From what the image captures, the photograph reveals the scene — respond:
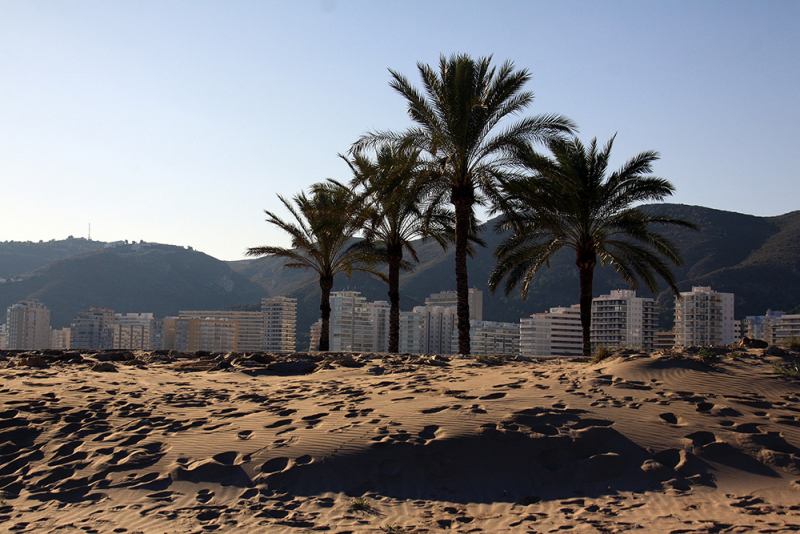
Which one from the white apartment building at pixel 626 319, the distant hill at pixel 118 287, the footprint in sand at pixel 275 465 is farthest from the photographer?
the distant hill at pixel 118 287

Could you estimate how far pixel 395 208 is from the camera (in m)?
19.2

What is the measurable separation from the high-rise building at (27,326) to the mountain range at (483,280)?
1686 cm

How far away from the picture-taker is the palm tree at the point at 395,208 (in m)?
15.6

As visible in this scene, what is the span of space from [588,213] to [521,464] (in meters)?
13.8

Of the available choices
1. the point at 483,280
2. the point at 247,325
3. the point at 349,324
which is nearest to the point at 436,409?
the point at 349,324

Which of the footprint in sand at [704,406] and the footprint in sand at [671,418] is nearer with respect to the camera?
the footprint in sand at [671,418]

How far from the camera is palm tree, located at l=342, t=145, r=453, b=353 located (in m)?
15.6

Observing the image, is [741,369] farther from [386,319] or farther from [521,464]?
[386,319]

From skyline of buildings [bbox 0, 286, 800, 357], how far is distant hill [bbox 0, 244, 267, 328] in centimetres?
1472

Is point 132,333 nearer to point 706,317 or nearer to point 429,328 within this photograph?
point 429,328

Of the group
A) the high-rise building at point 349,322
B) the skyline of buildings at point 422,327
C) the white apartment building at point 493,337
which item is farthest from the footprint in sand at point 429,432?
the high-rise building at point 349,322

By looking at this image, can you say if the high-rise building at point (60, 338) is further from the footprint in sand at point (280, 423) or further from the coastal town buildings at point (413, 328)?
the footprint in sand at point (280, 423)

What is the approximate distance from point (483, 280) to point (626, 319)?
3663cm

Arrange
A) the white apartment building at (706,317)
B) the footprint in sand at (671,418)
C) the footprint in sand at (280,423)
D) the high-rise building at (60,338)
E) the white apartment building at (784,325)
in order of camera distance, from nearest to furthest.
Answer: the footprint in sand at (671,418), the footprint in sand at (280,423), the white apartment building at (784,325), the white apartment building at (706,317), the high-rise building at (60,338)
